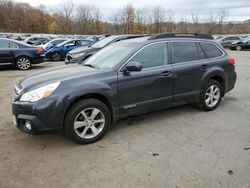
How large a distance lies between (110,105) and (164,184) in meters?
1.58

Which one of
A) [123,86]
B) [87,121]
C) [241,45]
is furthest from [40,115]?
[241,45]

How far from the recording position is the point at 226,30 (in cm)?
6016

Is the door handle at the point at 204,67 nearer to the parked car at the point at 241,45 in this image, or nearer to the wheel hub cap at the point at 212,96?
the wheel hub cap at the point at 212,96

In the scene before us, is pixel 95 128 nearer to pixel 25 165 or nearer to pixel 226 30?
pixel 25 165

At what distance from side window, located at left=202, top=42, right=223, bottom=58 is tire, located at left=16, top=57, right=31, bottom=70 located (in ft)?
28.6

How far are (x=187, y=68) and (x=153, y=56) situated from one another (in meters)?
0.77

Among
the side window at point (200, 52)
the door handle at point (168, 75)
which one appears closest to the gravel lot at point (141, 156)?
the door handle at point (168, 75)

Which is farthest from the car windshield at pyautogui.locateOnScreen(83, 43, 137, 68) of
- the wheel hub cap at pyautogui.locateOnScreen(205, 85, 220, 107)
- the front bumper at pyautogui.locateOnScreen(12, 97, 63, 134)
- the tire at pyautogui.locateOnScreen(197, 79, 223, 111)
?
the wheel hub cap at pyautogui.locateOnScreen(205, 85, 220, 107)

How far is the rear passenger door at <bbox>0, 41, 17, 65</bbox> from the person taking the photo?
35.4 ft

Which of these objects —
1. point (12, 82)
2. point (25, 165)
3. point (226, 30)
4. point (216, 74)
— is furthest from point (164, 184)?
point (226, 30)

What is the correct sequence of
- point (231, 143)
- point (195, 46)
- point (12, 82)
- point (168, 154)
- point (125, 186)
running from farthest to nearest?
point (12, 82) → point (195, 46) → point (231, 143) → point (168, 154) → point (125, 186)

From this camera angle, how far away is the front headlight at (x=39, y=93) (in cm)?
352

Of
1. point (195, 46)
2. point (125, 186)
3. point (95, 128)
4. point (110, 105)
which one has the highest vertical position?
point (195, 46)

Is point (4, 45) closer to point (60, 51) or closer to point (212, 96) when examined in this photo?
point (60, 51)
